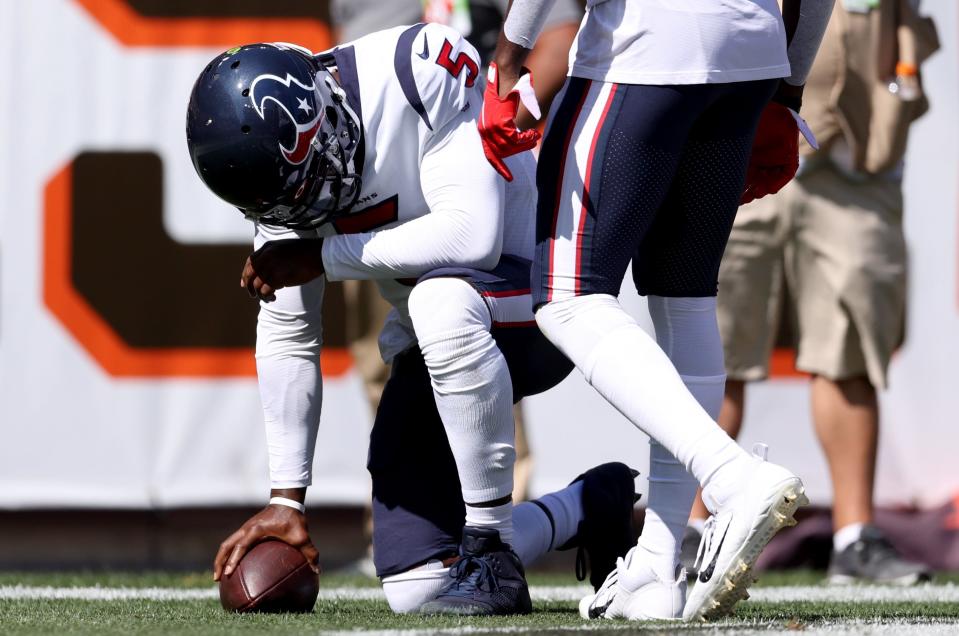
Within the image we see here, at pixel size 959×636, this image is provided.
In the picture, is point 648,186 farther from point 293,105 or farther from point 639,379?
point 293,105

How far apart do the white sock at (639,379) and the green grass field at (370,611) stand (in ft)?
0.80

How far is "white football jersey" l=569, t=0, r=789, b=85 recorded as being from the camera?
2213mm

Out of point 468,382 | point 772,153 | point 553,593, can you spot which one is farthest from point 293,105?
point 553,593

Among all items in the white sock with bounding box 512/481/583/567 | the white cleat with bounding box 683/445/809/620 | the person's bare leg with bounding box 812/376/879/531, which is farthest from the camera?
the person's bare leg with bounding box 812/376/879/531

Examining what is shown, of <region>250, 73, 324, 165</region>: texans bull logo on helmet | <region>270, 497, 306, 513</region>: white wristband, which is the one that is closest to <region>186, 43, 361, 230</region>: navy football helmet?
<region>250, 73, 324, 165</region>: texans bull logo on helmet

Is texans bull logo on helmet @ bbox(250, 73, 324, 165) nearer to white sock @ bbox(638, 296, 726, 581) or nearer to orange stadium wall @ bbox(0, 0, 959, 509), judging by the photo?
white sock @ bbox(638, 296, 726, 581)

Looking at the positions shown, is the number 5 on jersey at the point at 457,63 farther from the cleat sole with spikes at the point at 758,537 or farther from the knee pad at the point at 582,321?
the cleat sole with spikes at the point at 758,537

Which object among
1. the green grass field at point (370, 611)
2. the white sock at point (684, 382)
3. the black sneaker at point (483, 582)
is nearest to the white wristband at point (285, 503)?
the green grass field at point (370, 611)

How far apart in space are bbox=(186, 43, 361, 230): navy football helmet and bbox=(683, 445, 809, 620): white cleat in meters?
0.84

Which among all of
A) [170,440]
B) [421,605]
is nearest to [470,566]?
[421,605]

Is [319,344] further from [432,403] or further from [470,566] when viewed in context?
[470,566]

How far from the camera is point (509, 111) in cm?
218

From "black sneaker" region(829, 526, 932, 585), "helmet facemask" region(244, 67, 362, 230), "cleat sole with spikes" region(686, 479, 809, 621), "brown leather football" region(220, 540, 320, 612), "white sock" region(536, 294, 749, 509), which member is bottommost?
"black sneaker" region(829, 526, 932, 585)

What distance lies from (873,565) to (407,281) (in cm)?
153
